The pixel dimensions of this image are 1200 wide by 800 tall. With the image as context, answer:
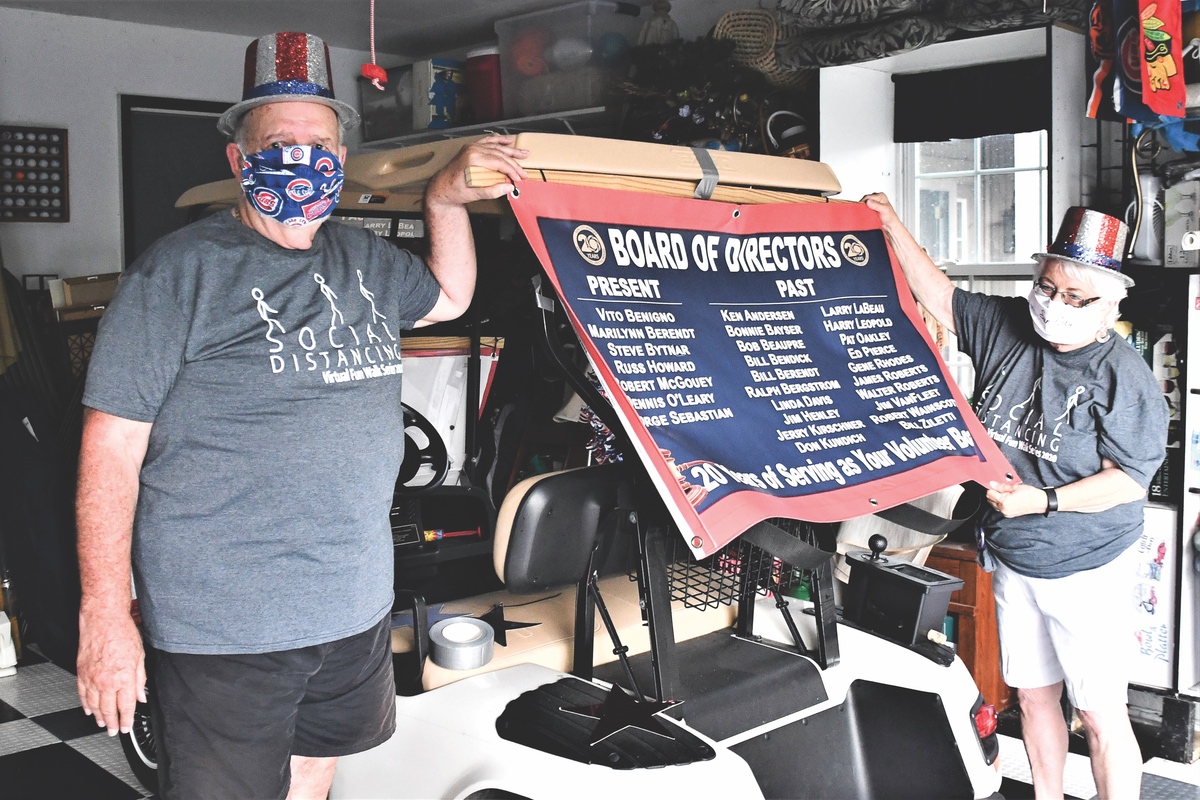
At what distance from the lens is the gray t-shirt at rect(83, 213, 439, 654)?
5.96 feet

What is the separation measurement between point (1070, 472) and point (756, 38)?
250 cm

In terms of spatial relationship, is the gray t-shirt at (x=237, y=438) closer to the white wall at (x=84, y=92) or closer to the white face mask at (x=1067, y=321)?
the white face mask at (x=1067, y=321)

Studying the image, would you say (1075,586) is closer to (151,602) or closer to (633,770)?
(633,770)

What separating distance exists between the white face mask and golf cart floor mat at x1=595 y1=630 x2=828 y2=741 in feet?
3.27

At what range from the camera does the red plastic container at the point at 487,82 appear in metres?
5.82

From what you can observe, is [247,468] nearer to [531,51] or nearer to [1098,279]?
[1098,279]

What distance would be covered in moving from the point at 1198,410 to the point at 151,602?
3.19 m

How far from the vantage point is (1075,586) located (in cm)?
274

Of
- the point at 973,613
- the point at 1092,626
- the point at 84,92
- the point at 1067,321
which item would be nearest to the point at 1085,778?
the point at 973,613

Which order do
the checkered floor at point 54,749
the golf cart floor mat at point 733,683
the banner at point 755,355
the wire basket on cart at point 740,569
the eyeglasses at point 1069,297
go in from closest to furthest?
the banner at point 755,355 → the golf cart floor mat at point 733,683 → the wire basket on cart at point 740,569 → the eyeglasses at point 1069,297 → the checkered floor at point 54,749

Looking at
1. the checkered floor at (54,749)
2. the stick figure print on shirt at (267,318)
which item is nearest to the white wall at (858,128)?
the stick figure print on shirt at (267,318)

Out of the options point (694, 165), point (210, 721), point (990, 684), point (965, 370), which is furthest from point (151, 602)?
point (965, 370)

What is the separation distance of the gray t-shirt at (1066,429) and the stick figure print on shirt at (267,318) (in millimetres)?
1810

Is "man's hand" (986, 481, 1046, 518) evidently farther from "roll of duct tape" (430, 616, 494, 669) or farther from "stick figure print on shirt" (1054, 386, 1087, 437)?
"roll of duct tape" (430, 616, 494, 669)
